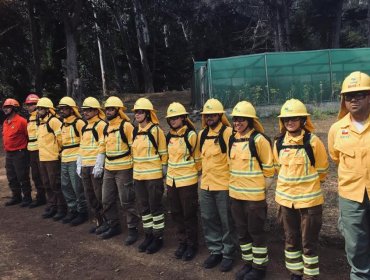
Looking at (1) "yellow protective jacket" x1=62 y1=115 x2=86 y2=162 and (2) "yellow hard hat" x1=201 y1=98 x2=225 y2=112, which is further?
(1) "yellow protective jacket" x1=62 y1=115 x2=86 y2=162

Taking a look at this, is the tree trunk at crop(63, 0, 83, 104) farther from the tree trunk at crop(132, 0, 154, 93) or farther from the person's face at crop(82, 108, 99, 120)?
the person's face at crop(82, 108, 99, 120)

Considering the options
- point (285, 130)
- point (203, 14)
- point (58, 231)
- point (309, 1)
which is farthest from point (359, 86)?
point (309, 1)

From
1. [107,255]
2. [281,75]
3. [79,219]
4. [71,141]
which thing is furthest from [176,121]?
[281,75]

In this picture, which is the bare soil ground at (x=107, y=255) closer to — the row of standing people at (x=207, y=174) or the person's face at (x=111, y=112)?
the row of standing people at (x=207, y=174)

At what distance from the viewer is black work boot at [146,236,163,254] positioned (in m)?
5.73

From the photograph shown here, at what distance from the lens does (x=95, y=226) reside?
684 cm

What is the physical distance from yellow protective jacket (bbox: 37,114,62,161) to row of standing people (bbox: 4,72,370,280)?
0.07ft

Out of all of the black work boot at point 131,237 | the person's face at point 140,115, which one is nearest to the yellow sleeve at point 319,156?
the person's face at point 140,115

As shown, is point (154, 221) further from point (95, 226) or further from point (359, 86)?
point (359, 86)

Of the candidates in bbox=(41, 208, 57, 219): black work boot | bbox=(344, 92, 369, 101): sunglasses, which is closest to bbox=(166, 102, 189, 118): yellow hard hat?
bbox=(344, 92, 369, 101): sunglasses

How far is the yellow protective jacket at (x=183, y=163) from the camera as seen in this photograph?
213 inches

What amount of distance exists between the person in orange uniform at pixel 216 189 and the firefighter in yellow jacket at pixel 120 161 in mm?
1325

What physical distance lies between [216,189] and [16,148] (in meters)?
4.93

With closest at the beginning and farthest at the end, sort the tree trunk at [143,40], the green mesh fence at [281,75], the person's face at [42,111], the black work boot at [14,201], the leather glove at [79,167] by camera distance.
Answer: the leather glove at [79,167] → the person's face at [42,111] → the black work boot at [14,201] → the green mesh fence at [281,75] → the tree trunk at [143,40]
